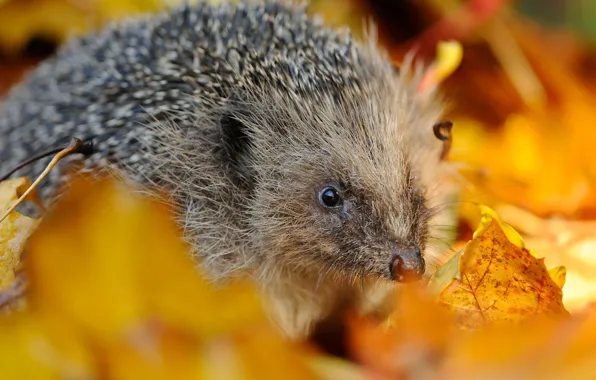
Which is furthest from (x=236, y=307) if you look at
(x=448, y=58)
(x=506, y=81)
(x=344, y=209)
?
(x=506, y=81)

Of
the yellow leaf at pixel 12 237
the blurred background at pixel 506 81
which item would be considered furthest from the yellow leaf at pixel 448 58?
the yellow leaf at pixel 12 237

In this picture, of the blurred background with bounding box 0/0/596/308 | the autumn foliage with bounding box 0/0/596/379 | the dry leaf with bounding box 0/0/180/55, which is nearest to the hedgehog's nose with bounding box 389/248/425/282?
the autumn foliage with bounding box 0/0/596/379

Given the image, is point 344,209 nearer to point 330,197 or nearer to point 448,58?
point 330,197

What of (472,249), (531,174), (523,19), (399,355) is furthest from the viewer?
(523,19)

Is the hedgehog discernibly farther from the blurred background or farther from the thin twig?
the blurred background

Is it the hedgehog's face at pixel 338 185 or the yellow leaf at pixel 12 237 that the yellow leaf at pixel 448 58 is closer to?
the hedgehog's face at pixel 338 185

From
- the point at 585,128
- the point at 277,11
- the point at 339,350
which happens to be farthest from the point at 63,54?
the point at 585,128

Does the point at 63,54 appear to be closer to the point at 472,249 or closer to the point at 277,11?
the point at 277,11
